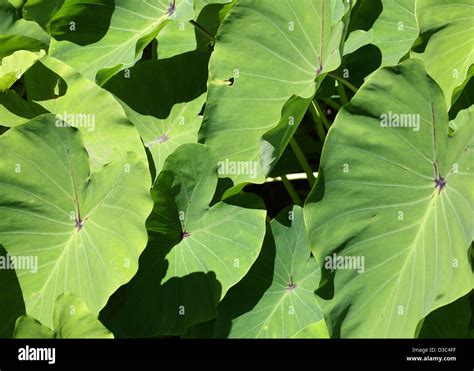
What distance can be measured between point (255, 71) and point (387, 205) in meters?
0.46

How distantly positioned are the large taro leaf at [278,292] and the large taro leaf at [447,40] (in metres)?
0.44

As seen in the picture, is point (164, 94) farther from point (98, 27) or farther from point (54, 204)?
point (54, 204)

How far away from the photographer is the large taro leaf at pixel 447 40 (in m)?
1.67

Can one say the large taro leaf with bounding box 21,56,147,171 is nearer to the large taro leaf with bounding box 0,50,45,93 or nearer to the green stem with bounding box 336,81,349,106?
the large taro leaf with bounding box 0,50,45,93

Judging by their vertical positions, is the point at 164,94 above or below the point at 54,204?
above

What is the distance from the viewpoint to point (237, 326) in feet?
5.72

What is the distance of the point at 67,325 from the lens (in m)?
1.54

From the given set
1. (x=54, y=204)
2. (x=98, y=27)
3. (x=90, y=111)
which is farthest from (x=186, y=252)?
(x=98, y=27)

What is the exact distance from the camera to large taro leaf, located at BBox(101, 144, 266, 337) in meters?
1.70

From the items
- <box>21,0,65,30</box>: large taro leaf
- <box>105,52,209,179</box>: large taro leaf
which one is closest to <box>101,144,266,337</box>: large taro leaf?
<box>105,52,209,179</box>: large taro leaf

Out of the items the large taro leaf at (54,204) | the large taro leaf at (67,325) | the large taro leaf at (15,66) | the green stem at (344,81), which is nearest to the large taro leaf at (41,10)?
the large taro leaf at (15,66)
